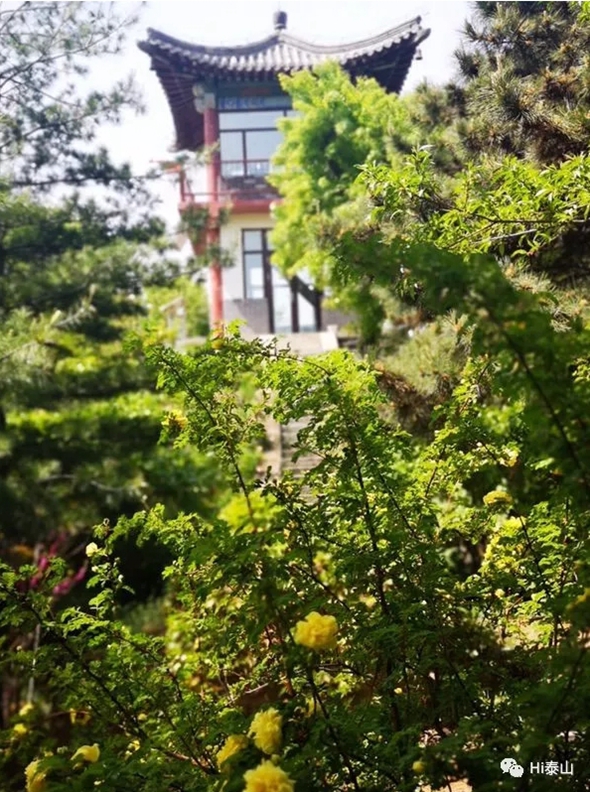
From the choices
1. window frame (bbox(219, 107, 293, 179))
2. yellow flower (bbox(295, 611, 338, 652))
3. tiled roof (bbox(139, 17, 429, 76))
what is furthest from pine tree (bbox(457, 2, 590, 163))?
window frame (bbox(219, 107, 293, 179))

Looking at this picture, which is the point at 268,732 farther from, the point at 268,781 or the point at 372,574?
the point at 372,574

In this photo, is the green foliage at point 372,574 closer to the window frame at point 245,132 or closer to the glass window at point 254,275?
the window frame at point 245,132

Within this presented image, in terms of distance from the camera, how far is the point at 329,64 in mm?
3936

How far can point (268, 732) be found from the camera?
29.6 inches

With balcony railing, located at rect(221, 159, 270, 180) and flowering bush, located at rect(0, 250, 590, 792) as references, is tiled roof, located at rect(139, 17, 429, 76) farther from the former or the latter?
flowering bush, located at rect(0, 250, 590, 792)

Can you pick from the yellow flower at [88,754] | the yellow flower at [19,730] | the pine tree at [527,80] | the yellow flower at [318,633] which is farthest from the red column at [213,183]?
the yellow flower at [318,633]

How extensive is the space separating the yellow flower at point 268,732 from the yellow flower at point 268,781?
0.07 m

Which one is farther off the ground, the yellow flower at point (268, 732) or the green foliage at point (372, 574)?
the green foliage at point (372, 574)

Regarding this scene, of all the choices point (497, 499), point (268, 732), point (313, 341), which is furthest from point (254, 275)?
point (268, 732)

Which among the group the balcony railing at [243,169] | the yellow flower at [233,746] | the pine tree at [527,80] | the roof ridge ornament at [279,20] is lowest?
the yellow flower at [233,746]

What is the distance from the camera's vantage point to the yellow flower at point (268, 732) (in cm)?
75

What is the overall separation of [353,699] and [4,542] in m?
2.48

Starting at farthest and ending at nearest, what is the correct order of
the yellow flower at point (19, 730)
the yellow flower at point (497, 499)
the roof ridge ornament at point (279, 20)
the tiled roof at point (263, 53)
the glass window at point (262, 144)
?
the glass window at point (262, 144), the tiled roof at point (263, 53), the roof ridge ornament at point (279, 20), the yellow flower at point (19, 730), the yellow flower at point (497, 499)

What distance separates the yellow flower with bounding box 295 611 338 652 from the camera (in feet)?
2.44
